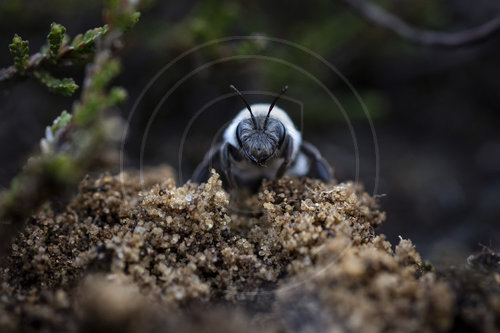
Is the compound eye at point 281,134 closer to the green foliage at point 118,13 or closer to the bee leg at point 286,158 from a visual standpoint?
the bee leg at point 286,158

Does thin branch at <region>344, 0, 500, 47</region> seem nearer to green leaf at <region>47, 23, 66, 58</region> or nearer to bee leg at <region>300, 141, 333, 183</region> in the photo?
bee leg at <region>300, 141, 333, 183</region>

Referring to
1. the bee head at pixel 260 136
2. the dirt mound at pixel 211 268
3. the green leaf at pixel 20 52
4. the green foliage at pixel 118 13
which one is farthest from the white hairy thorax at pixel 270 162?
the green leaf at pixel 20 52

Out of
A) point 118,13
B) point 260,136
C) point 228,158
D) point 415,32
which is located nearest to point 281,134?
point 260,136

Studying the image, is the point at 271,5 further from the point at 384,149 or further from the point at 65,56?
the point at 65,56

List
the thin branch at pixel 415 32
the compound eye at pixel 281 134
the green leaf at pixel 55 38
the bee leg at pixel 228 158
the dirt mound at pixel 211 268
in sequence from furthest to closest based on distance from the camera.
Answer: the thin branch at pixel 415 32, the bee leg at pixel 228 158, the compound eye at pixel 281 134, the green leaf at pixel 55 38, the dirt mound at pixel 211 268

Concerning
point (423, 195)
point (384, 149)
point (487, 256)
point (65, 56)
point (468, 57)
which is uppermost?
point (468, 57)

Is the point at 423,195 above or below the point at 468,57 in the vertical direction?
below

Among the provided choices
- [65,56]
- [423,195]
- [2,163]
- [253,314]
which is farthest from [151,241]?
[423,195]

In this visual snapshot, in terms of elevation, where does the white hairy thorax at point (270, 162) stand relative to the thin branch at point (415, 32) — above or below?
below

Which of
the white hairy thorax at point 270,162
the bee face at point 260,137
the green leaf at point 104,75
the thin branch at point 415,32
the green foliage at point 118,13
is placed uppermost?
the thin branch at point 415,32
